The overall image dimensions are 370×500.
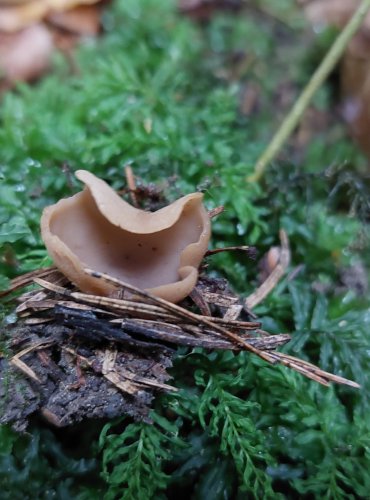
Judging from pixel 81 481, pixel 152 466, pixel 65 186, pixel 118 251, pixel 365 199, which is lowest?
pixel 81 481

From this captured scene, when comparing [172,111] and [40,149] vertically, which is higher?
[172,111]

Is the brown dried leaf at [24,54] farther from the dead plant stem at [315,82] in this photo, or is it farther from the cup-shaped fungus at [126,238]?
the cup-shaped fungus at [126,238]

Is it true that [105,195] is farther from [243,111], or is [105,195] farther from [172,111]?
[243,111]

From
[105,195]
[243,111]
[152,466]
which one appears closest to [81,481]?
[152,466]

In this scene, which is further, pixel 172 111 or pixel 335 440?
pixel 172 111

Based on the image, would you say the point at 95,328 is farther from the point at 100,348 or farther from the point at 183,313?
the point at 183,313

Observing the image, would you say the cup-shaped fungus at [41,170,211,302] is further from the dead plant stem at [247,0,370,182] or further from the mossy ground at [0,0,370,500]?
the dead plant stem at [247,0,370,182]

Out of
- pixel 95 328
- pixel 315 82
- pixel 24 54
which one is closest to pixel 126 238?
pixel 95 328
